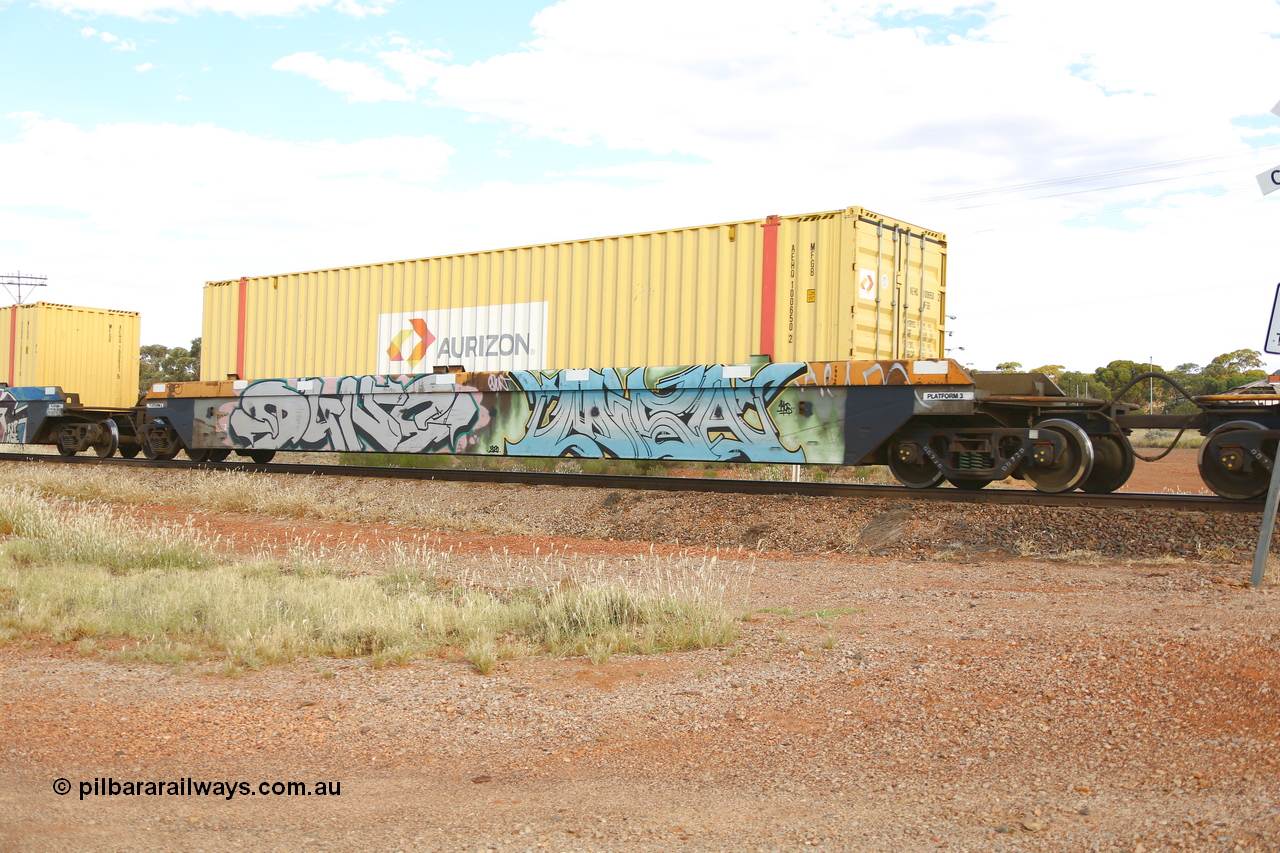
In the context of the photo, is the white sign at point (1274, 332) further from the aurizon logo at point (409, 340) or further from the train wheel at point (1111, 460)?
the aurizon logo at point (409, 340)

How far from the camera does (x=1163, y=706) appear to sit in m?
4.27

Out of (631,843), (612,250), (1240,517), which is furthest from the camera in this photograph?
(612,250)

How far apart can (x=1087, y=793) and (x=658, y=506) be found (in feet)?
30.2

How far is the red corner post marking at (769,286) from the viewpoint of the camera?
1262cm

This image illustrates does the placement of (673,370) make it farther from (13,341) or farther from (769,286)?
(13,341)

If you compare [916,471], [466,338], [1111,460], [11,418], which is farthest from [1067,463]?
[11,418]

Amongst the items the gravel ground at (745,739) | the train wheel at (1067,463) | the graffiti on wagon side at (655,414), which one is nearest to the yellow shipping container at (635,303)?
the graffiti on wagon side at (655,414)

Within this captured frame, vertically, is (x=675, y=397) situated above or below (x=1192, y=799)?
above

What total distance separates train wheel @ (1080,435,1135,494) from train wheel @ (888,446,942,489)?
5.36ft

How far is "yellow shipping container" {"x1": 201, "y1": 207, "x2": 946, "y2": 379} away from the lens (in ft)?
40.7

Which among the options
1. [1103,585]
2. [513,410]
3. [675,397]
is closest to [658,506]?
[675,397]

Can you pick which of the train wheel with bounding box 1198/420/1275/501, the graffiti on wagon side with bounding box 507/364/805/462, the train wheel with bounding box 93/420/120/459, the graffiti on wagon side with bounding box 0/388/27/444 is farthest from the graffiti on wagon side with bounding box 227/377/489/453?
the train wheel with bounding box 1198/420/1275/501

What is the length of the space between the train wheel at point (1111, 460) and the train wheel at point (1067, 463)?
0.63m

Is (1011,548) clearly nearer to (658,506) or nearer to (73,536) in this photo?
(658,506)
